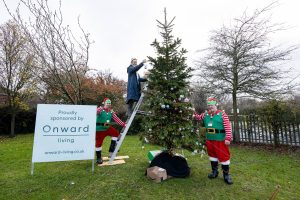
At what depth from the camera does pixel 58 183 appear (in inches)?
174

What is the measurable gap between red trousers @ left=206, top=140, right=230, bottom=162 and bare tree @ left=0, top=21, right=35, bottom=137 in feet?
45.0

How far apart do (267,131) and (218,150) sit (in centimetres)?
630

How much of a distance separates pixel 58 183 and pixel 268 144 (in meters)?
9.36

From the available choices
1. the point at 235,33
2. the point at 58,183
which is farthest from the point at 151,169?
the point at 235,33

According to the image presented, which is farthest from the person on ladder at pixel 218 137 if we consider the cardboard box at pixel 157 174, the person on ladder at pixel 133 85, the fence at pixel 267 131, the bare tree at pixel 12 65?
the bare tree at pixel 12 65

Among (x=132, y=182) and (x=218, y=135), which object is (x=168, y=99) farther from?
(x=132, y=182)

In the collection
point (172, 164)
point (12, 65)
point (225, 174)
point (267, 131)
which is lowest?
point (225, 174)

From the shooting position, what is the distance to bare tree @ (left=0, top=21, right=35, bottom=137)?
14227 millimetres

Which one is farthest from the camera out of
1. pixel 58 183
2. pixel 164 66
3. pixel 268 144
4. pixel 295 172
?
pixel 268 144

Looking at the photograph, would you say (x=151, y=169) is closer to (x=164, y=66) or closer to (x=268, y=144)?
(x=164, y=66)

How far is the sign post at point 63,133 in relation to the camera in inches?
186

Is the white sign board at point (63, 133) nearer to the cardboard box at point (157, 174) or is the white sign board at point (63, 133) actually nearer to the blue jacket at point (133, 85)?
the blue jacket at point (133, 85)

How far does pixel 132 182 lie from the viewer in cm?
446

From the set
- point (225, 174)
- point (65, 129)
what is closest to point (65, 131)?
point (65, 129)
